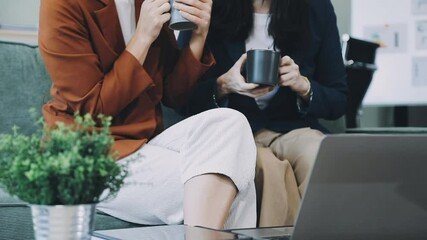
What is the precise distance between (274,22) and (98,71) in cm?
54

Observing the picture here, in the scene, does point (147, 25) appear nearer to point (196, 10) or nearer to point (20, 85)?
point (196, 10)

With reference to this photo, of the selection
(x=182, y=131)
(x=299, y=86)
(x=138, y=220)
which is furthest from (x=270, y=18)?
(x=138, y=220)

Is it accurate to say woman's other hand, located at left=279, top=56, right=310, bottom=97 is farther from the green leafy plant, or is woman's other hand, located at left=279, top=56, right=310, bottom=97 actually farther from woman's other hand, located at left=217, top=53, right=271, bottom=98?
the green leafy plant

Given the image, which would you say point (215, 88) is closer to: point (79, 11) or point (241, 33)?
point (241, 33)

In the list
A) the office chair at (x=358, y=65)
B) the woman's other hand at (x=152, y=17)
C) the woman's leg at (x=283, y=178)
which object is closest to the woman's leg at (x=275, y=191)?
the woman's leg at (x=283, y=178)

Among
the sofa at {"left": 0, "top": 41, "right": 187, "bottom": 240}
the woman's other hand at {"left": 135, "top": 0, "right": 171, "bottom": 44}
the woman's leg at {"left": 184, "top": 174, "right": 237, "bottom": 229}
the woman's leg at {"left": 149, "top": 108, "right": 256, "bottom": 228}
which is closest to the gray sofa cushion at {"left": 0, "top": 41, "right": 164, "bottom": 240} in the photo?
the sofa at {"left": 0, "top": 41, "right": 187, "bottom": 240}

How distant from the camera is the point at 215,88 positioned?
67.5 inches

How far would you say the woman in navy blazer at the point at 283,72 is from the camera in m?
1.69

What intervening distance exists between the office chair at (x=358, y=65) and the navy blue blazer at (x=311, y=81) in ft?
2.52

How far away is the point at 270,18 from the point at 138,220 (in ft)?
Result: 2.18

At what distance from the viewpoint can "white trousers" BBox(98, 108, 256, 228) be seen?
1259mm

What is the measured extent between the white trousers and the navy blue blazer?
1.05 ft

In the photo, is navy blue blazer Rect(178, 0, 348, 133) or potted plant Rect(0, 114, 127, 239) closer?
potted plant Rect(0, 114, 127, 239)

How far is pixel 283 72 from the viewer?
162 cm
